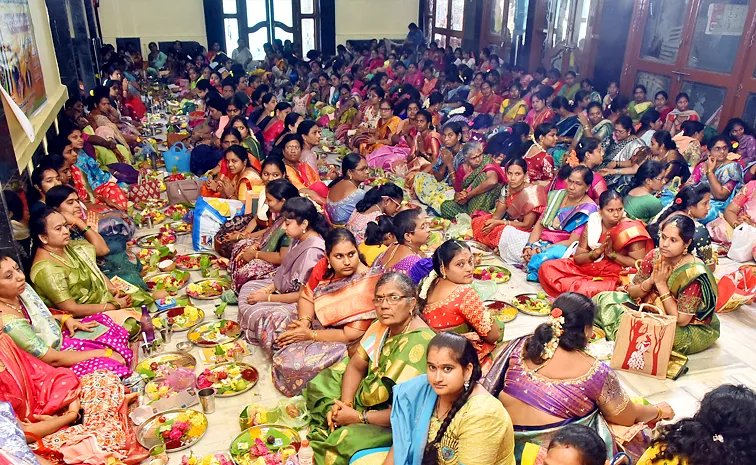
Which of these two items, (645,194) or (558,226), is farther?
(558,226)

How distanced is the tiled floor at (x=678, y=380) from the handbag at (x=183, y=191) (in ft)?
8.19

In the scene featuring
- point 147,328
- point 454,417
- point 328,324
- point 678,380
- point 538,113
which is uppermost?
point 454,417

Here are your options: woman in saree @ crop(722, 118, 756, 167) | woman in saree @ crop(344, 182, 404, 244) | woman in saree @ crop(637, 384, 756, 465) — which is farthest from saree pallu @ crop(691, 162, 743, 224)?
woman in saree @ crop(637, 384, 756, 465)

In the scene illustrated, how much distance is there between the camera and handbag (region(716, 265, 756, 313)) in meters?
4.34

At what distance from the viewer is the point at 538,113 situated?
346 inches

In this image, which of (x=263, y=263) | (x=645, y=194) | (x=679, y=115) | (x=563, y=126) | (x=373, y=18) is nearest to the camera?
(x=263, y=263)

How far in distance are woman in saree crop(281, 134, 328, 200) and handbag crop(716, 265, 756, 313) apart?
3432 mm

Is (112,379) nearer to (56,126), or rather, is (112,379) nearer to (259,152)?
(259,152)

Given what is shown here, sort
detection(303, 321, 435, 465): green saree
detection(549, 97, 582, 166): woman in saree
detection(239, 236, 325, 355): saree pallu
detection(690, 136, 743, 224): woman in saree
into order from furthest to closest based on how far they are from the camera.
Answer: detection(549, 97, 582, 166): woman in saree
detection(690, 136, 743, 224): woman in saree
detection(239, 236, 325, 355): saree pallu
detection(303, 321, 435, 465): green saree

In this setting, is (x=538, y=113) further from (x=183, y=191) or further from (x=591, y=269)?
(x=183, y=191)

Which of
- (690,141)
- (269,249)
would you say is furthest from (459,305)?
(690,141)

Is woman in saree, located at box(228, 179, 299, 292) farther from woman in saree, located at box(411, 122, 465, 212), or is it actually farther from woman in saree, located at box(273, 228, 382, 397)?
woman in saree, located at box(411, 122, 465, 212)

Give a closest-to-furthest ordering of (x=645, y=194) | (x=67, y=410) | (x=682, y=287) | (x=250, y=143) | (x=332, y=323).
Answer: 1. (x=67, y=410)
2. (x=332, y=323)
3. (x=682, y=287)
4. (x=645, y=194)
5. (x=250, y=143)

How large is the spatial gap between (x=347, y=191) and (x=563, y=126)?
415 cm
